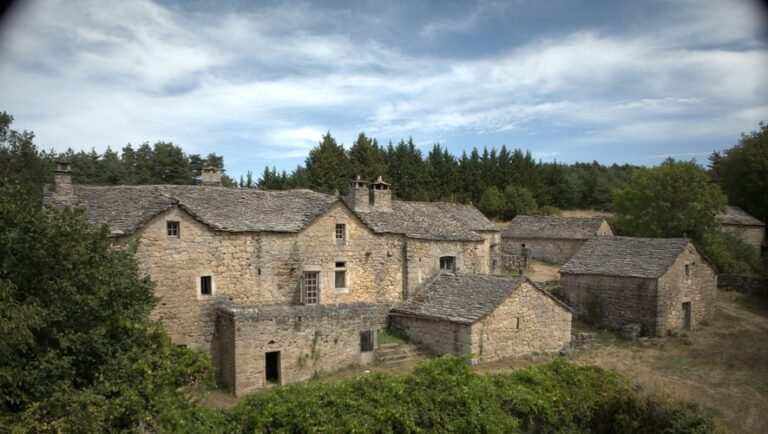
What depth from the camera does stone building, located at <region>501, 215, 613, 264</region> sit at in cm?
4328

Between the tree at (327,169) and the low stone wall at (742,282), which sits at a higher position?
the tree at (327,169)

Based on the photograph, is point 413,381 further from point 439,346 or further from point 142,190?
point 142,190

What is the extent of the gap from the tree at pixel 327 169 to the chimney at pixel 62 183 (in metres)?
38.7

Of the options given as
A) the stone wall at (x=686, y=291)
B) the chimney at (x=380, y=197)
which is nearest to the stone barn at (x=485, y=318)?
the chimney at (x=380, y=197)

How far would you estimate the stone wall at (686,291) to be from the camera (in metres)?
25.4

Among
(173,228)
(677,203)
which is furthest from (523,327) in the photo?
(677,203)

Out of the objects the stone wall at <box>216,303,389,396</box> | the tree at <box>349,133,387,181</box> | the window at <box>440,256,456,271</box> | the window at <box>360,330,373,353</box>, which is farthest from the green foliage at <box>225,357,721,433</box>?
the tree at <box>349,133,387,181</box>

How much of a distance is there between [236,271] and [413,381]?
10300mm

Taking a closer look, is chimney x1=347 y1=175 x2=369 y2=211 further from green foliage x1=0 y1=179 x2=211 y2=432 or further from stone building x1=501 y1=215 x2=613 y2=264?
stone building x1=501 y1=215 x2=613 y2=264

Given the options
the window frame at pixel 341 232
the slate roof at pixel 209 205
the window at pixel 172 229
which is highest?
the slate roof at pixel 209 205

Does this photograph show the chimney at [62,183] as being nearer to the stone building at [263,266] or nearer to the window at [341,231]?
the stone building at [263,266]

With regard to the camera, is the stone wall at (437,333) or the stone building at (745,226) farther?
the stone building at (745,226)

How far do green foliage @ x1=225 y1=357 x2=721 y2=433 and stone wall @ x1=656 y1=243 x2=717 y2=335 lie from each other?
13.3 metres

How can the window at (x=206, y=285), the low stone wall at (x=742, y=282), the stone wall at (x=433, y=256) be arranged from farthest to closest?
the low stone wall at (x=742, y=282)
the stone wall at (x=433, y=256)
the window at (x=206, y=285)
